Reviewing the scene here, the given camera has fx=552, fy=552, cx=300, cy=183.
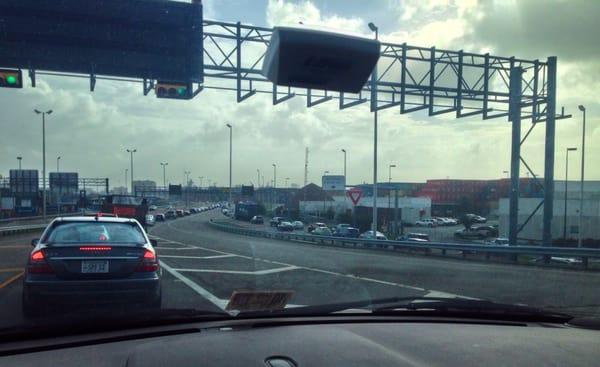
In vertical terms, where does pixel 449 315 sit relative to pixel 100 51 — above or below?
below

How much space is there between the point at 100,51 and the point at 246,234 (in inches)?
726

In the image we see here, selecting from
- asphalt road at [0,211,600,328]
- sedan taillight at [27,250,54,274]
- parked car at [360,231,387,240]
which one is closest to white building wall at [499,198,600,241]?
asphalt road at [0,211,600,328]

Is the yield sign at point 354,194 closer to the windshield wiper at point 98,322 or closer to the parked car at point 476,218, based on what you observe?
the parked car at point 476,218

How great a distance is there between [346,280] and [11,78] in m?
8.99

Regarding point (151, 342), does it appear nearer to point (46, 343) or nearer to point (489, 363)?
point (46, 343)

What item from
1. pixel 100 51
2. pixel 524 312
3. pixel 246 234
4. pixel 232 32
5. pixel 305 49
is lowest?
pixel 246 234

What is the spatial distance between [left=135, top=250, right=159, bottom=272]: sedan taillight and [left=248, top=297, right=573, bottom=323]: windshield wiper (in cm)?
300

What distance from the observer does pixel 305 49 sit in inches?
149

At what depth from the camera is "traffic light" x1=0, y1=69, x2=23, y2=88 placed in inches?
493

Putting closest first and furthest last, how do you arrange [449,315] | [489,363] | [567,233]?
[489,363], [449,315], [567,233]

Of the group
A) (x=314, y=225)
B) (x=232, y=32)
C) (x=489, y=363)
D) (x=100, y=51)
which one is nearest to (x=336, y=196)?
(x=314, y=225)

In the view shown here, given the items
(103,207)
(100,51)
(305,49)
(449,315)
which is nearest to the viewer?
(305,49)

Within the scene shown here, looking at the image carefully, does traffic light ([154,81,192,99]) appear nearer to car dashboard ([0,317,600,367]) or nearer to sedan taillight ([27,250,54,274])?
sedan taillight ([27,250,54,274])

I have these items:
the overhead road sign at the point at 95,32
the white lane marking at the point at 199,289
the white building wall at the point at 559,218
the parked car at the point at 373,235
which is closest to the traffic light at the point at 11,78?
the overhead road sign at the point at 95,32
